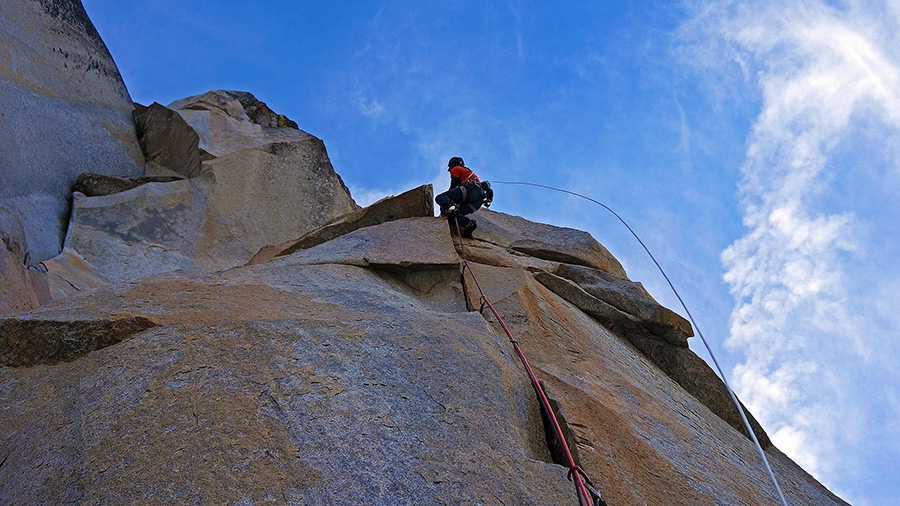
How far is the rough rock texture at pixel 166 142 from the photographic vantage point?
11.0 m

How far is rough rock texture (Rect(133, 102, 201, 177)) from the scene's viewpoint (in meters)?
11.0

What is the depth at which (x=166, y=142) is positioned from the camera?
1126cm

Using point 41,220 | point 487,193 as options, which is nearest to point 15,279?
point 41,220

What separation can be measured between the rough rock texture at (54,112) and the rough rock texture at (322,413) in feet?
15.5

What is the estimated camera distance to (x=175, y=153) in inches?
438

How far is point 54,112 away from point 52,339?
746cm

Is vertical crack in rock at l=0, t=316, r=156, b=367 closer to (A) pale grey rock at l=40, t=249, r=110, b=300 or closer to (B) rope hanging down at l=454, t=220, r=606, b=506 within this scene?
(B) rope hanging down at l=454, t=220, r=606, b=506

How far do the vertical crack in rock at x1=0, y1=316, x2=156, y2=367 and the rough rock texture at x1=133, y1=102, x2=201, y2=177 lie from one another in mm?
7601

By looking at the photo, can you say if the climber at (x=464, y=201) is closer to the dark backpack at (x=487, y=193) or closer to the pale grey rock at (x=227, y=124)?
the dark backpack at (x=487, y=193)

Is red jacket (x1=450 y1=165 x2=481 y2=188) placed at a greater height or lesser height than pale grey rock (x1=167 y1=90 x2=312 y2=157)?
lesser

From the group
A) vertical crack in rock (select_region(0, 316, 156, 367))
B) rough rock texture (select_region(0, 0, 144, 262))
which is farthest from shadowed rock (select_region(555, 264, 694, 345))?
rough rock texture (select_region(0, 0, 144, 262))

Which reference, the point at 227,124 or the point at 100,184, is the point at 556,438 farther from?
the point at 227,124

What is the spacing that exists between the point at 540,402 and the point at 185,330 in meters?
2.05

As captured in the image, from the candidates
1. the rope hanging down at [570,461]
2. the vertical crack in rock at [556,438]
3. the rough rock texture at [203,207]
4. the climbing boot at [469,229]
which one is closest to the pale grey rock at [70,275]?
the rough rock texture at [203,207]
